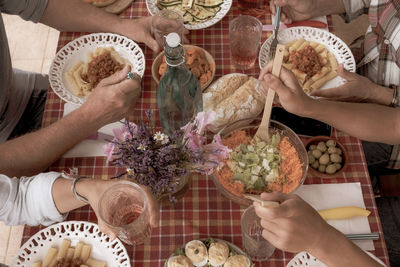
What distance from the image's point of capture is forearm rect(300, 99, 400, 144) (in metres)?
1.41

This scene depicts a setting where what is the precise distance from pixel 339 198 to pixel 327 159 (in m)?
0.15

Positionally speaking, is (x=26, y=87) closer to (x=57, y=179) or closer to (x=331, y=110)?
(x=57, y=179)

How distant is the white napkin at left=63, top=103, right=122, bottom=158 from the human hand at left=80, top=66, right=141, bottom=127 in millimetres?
37

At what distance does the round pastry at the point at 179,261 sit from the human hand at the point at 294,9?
118 cm

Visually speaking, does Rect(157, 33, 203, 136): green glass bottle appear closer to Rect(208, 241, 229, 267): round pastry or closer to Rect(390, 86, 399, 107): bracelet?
Rect(208, 241, 229, 267): round pastry

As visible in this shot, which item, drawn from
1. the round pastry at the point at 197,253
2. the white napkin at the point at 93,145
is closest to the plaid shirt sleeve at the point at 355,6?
the white napkin at the point at 93,145

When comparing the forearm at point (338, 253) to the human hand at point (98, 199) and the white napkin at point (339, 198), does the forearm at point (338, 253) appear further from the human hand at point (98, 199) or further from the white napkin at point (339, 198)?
the human hand at point (98, 199)

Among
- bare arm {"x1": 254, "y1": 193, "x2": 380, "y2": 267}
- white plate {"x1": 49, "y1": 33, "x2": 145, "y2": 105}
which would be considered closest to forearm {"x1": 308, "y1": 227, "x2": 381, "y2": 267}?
bare arm {"x1": 254, "y1": 193, "x2": 380, "y2": 267}

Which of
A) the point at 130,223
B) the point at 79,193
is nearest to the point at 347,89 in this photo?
the point at 130,223

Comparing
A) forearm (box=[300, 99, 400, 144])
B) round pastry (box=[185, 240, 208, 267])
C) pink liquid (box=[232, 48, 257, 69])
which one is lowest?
round pastry (box=[185, 240, 208, 267])

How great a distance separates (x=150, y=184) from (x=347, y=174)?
77 cm

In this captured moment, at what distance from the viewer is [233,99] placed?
146 cm

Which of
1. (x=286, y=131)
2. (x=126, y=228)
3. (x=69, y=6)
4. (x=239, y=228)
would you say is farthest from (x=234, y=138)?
(x=69, y=6)

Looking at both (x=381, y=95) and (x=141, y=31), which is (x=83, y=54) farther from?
(x=381, y=95)
